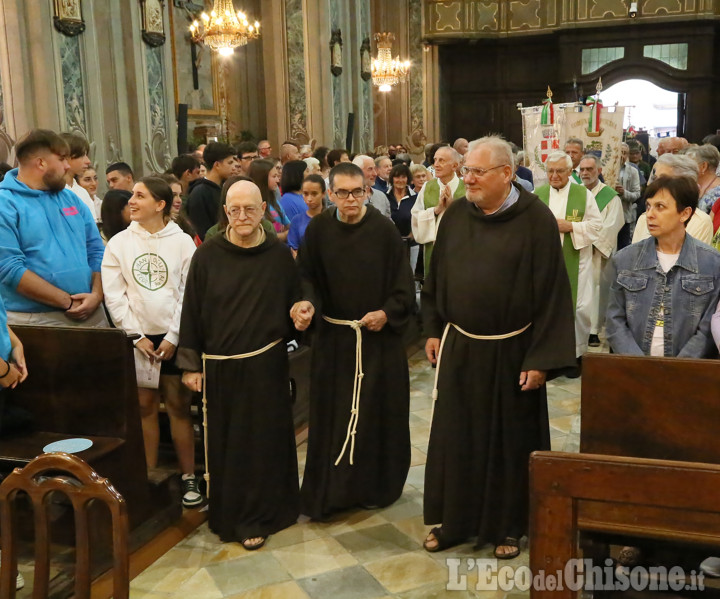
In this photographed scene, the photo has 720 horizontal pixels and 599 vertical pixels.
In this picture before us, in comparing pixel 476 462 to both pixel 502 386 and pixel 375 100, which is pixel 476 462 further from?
pixel 375 100

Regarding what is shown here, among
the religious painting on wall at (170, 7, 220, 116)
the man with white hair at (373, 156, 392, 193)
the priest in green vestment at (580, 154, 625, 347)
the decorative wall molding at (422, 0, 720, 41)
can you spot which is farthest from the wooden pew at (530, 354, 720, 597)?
the decorative wall molding at (422, 0, 720, 41)

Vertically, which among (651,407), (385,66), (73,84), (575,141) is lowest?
(651,407)

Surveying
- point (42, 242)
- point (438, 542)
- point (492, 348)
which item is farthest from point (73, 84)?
point (438, 542)

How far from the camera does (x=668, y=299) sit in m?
3.54

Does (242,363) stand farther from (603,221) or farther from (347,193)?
(603,221)

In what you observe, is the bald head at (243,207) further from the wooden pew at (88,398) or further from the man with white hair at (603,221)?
the man with white hair at (603,221)

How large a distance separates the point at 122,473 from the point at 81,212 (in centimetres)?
148

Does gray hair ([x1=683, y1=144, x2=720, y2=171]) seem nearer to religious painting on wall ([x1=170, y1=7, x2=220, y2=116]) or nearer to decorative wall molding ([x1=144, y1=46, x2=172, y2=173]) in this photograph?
decorative wall molding ([x1=144, y1=46, x2=172, y2=173])

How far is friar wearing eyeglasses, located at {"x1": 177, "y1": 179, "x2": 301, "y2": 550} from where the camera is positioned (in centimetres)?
382

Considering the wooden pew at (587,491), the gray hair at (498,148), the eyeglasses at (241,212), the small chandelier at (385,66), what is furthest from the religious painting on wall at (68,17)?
the small chandelier at (385,66)

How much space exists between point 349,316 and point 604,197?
3.62 metres

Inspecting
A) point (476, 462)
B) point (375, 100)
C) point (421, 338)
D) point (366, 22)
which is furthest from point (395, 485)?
point (375, 100)

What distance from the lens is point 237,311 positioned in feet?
12.6

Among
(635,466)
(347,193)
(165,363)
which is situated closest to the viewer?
(635,466)
